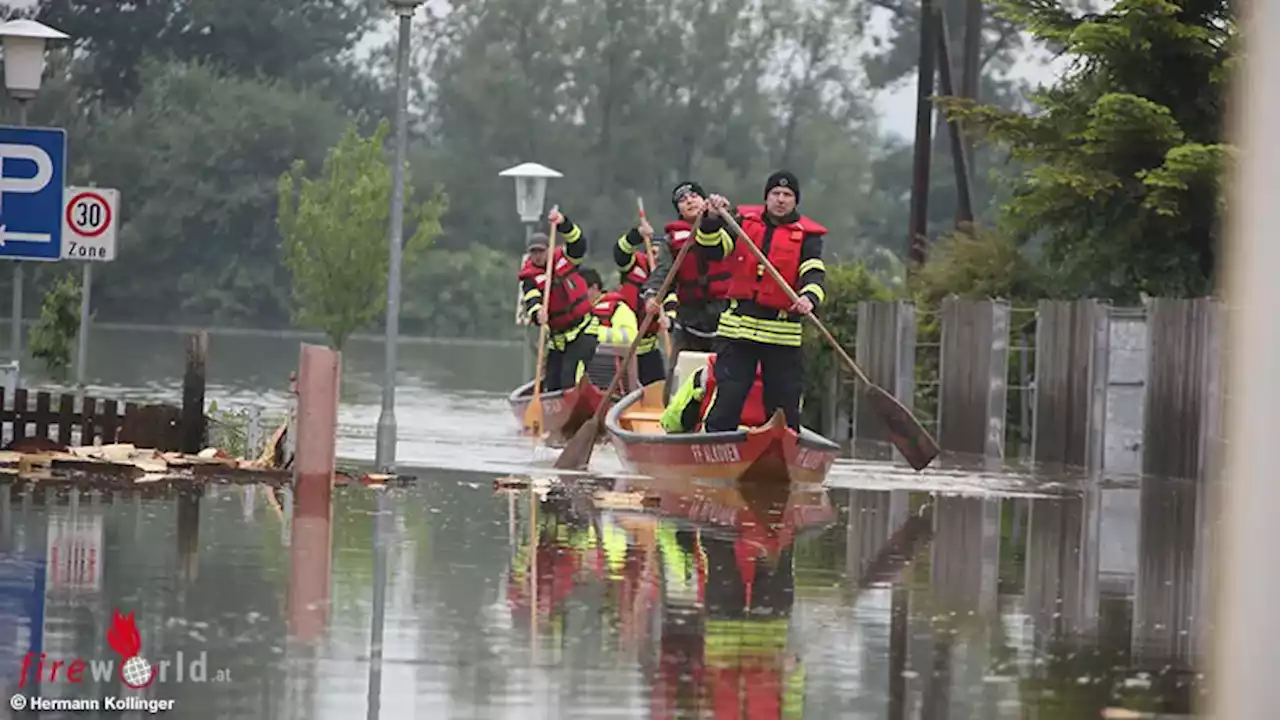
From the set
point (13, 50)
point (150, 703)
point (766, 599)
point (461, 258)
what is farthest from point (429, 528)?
point (461, 258)

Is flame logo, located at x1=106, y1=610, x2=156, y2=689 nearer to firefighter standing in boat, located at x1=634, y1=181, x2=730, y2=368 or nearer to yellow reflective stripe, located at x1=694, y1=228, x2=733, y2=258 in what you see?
yellow reflective stripe, located at x1=694, y1=228, x2=733, y2=258

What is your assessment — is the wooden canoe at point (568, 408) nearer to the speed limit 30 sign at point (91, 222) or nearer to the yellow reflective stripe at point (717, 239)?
the speed limit 30 sign at point (91, 222)

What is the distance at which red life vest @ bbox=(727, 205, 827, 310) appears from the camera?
66.8 feet

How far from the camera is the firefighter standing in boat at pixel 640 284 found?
90.5ft

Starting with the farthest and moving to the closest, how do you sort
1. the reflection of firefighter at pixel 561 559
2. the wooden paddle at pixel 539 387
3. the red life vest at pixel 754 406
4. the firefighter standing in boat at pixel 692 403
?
the wooden paddle at pixel 539 387 → the firefighter standing in boat at pixel 692 403 → the red life vest at pixel 754 406 → the reflection of firefighter at pixel 561 559

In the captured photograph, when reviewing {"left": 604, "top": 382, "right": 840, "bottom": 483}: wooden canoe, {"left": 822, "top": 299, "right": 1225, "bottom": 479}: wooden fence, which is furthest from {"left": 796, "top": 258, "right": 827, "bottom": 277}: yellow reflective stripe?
{"left": 822, "top": 299, "right": 1225, "bottom": 479}: wooden fence

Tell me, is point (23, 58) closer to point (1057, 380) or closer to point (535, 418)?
point (535, 418)

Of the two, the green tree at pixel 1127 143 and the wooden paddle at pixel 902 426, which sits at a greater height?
the green tree at pixel 1127 143

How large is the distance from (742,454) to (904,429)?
286cm

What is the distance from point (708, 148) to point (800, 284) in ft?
234

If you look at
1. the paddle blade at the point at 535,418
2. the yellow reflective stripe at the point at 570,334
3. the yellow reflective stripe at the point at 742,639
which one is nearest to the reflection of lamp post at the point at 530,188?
the yellow reflective stripe at the point at 570,334

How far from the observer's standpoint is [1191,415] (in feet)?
80.7

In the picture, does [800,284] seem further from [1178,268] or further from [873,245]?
[873,245]

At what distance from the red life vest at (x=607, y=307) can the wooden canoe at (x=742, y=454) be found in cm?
804
